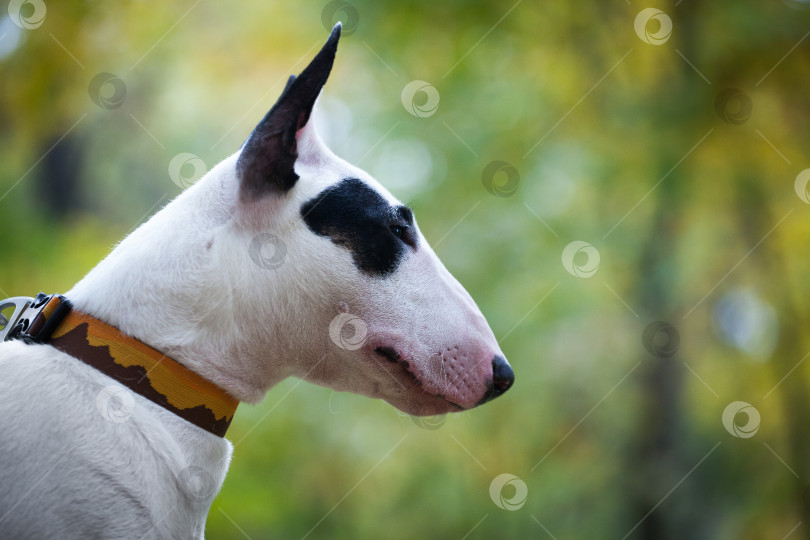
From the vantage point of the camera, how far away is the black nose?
2.04 m

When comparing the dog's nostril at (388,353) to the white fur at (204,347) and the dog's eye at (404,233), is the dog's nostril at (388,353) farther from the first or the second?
the dog's eye at (404,233)

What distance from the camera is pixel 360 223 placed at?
1.96 metres

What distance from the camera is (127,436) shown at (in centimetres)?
161

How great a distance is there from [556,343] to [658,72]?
3.39 m

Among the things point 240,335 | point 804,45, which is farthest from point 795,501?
point 240,335
